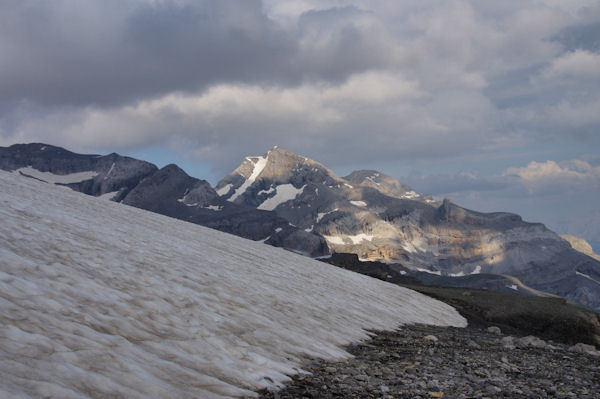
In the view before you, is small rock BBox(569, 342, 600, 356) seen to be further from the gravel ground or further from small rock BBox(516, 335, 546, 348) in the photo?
the gravel ground

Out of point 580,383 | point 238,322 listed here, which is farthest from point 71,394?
point 580,383

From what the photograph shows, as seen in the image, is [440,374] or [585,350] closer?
[440,374]

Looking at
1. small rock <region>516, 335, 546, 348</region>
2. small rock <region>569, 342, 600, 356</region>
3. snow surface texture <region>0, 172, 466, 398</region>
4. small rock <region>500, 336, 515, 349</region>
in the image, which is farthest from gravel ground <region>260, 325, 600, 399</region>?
small rock <region>569, 342, 600, 356</region>

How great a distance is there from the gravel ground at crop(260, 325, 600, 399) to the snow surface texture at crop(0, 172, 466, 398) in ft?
2.50

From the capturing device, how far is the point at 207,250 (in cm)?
2661

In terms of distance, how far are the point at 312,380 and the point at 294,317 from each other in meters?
6.72

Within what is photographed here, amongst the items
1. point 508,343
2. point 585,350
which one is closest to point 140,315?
point 508,343

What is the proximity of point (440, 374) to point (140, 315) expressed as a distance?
24.0 feet

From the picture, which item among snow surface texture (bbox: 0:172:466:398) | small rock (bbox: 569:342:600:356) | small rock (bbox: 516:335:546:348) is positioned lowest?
snow surface texture (bbox: 0:172:466:398)

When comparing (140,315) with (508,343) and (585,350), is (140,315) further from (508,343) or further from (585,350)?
(585,350)

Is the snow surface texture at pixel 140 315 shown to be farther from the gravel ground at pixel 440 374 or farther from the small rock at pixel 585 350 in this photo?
the small rock at pixel 585 350

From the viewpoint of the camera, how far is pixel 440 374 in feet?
37.6

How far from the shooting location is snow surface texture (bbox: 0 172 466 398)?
768 centimetres

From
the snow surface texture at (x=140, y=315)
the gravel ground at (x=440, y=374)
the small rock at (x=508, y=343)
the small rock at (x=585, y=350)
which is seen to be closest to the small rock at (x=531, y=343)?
the small rock at (x=508, y=343)
